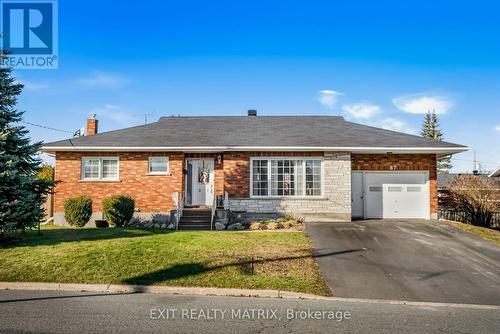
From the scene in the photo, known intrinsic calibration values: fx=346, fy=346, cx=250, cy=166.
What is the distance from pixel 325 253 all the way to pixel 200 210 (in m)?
7.36

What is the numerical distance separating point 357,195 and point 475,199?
801 cm

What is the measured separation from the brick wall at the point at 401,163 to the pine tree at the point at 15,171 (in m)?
13.5

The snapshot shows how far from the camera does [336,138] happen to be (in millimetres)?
17250

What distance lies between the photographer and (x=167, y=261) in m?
9.26

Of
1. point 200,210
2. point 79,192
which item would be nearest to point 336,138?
point 200,210

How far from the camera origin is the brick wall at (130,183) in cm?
1681

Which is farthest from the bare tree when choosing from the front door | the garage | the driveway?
the front door

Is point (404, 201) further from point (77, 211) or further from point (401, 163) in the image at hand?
point (77, 211)

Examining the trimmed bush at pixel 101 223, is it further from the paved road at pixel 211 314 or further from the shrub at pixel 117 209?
the paved road at pixel 211 314

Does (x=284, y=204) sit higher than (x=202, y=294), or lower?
higher

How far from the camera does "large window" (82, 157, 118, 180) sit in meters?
17.2

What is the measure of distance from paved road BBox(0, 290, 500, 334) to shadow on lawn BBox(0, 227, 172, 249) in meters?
3.83

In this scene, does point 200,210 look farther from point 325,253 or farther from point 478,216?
point 478,216

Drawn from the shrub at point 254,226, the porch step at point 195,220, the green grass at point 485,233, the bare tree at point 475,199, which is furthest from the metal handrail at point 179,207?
the bare tree at point 475,199
